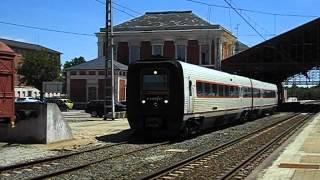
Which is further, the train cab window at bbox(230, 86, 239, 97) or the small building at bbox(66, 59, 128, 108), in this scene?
the small building at bbox(66, 59, 128, 108)

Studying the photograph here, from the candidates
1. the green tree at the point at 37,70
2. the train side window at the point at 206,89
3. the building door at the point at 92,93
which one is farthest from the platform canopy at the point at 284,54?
the train side window at the point at 206,89

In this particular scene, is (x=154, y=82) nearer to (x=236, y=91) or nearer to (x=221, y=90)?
(x=221, y=90)

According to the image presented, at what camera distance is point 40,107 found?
69.4 ft

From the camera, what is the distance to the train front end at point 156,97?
74.5ft

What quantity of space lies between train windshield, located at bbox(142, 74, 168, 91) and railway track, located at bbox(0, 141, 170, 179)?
334 cm

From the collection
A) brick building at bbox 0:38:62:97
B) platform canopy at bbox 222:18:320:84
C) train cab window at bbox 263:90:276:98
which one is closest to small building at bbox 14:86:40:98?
brick building at bbox 0:38:62:97

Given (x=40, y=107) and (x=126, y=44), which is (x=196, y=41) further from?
(x=40, y=107)

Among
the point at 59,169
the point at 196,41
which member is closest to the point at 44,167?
the point at 59,169

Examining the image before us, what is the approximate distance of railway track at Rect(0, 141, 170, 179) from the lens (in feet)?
44.4

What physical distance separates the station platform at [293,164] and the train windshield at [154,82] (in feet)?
16.8

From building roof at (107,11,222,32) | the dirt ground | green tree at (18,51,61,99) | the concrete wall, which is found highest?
building roof at (107,11,222,32)

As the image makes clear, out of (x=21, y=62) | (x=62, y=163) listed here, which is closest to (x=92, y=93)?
(x=21, y=62)

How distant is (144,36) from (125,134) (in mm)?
59890

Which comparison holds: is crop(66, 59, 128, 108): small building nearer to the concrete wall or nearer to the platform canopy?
the platform canopy
